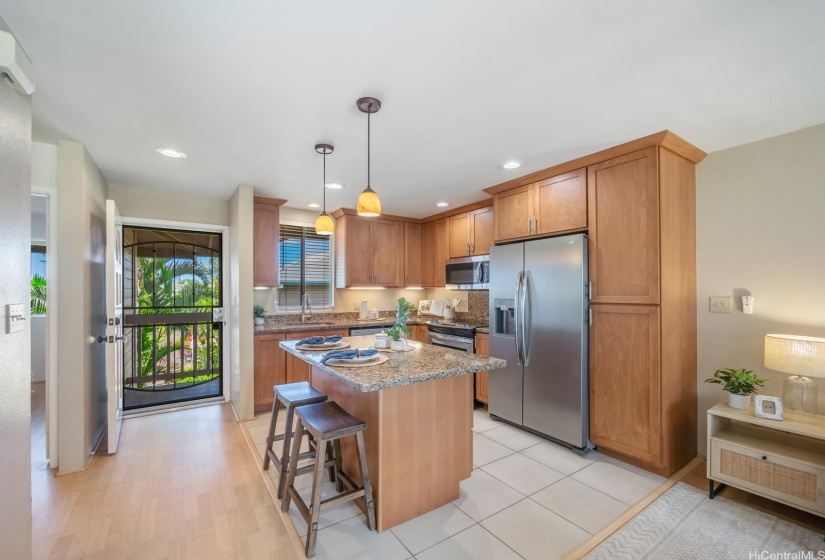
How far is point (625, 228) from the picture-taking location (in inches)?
107

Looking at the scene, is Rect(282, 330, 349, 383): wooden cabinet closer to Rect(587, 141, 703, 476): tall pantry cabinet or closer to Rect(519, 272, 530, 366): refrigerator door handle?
Rect(519, 272, 530, 366): refrigerator door handle

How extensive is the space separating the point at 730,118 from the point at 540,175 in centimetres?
130

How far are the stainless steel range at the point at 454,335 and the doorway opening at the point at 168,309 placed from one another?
2582mm

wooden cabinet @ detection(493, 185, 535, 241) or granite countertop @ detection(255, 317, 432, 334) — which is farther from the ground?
wooden cabinet @ detection(493, 185, 535, 241)

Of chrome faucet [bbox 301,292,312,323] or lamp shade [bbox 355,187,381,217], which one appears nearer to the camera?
lamp shade [bbox 355,187,381,217]

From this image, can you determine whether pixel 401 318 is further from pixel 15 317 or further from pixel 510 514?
pixel 15 317

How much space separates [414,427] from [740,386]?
7.28ft

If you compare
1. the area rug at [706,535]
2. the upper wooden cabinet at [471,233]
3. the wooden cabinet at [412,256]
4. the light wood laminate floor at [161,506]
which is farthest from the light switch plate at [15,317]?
the wooden cabinet at [412,256]

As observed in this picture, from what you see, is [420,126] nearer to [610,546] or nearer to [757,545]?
[610,546]

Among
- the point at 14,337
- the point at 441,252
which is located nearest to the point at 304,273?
the point at 441,252

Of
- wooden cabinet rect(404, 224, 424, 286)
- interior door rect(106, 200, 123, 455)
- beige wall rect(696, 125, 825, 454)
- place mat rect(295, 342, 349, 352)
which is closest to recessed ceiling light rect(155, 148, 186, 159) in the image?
interior door rect(106, 200, 123, 455)

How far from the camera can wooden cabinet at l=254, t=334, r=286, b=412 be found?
3.95 m

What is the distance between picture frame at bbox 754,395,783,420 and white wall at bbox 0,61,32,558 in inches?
149

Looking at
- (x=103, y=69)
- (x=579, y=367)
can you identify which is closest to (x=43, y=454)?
(x=103, y=69)
